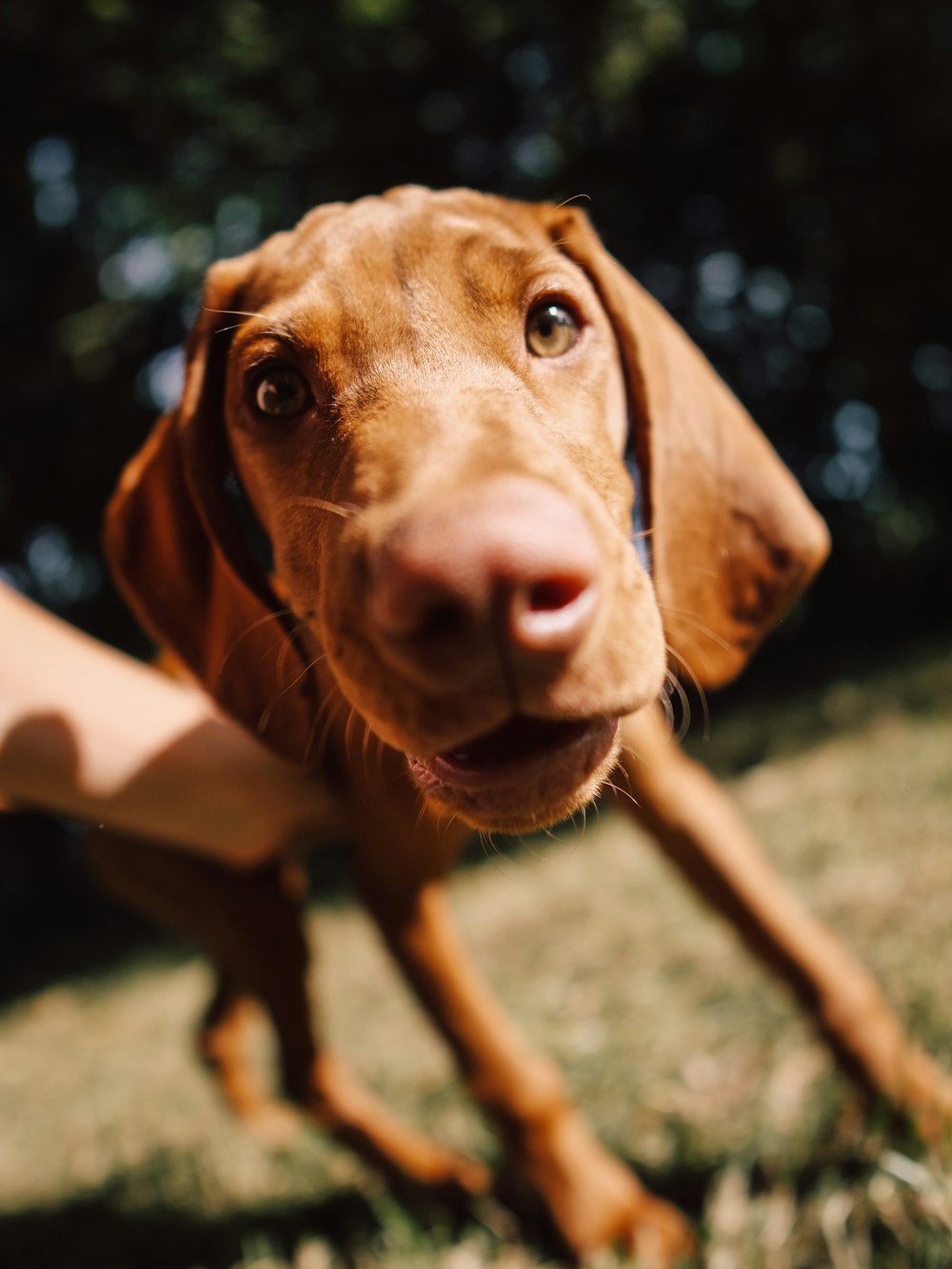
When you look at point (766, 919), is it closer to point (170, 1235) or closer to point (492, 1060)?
point (492, 1060)

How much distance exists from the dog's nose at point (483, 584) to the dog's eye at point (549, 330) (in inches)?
28.8

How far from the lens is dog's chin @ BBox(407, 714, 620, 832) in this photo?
132 centimetres

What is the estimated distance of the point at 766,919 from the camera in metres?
2.35

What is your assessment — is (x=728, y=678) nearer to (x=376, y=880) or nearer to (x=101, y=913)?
(x=376, y=880)

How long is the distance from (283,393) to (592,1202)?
6.05 feet

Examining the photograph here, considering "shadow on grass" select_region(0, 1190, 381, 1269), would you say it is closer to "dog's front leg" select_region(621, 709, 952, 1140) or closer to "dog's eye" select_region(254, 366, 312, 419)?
"dog's front leg" select_region(621, 709, 952, 1140)

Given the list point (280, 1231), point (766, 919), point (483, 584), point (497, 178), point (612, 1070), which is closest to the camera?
point (483, 584)

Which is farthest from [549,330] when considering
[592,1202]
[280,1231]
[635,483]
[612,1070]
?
[280,1231]

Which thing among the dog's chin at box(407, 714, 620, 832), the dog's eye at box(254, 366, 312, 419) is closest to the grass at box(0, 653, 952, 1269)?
the dog's chin at box(407, 714, 620, 832)

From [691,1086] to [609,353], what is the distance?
1978mm

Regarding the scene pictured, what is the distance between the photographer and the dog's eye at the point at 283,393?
1854 mm

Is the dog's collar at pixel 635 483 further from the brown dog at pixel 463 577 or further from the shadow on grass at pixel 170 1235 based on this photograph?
the shadow on grass at pixel 170 1235

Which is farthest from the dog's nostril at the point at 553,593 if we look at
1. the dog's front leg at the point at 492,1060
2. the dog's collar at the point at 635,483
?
the dog's front leg at the point at 492,1060

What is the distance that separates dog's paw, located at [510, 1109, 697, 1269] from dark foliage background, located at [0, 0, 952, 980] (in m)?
6.84
